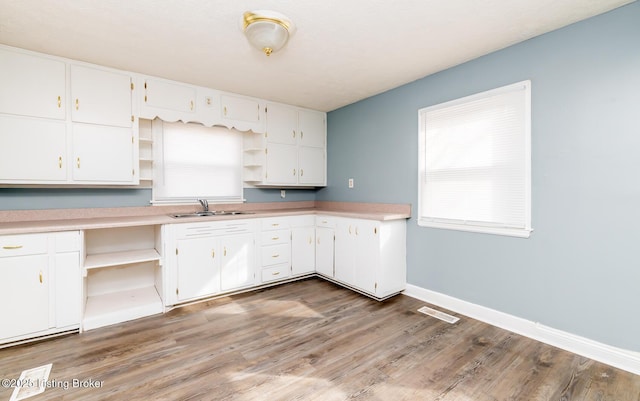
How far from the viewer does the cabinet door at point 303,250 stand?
3748 mm

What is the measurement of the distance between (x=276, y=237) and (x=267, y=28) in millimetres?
2331

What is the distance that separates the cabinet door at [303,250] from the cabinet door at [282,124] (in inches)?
51.9

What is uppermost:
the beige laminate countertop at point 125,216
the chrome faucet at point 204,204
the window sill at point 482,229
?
the chrome faucet at point 204,204

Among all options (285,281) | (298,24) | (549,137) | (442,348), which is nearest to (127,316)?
(285,281)

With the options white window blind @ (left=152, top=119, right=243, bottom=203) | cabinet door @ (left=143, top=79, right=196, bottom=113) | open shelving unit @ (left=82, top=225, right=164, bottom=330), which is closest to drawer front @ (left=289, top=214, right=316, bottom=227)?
white window blind @ (left=152, top=119, right=243, bottom=203)

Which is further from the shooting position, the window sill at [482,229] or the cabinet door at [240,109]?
the cabinet door at [240,109]

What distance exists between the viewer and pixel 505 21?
6.81ft

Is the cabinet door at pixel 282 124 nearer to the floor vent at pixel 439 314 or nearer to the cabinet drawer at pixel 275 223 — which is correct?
the cabinet drawer at pixel 275 223

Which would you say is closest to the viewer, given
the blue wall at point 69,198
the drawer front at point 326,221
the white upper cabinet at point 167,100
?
the blue wall at point 69,198

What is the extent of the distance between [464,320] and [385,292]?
0.79 meters

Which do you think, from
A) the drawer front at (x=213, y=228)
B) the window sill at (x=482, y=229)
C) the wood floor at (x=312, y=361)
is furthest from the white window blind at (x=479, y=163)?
the drawer front at (x=213, y=228)

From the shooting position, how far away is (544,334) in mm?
2246

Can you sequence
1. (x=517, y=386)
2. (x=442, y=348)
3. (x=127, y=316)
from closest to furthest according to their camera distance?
1. (x=517, y=386)
2. (x=442, y=348)
3. (x=127, y=316)

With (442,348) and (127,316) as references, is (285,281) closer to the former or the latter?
(127,316)
